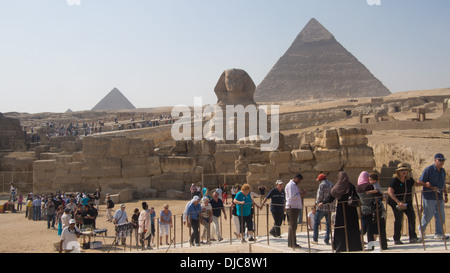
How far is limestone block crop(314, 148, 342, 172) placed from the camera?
41.3 feet

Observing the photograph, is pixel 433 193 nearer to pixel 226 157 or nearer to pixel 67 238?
pixel 67 238

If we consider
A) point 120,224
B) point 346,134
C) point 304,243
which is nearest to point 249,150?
point 346,134

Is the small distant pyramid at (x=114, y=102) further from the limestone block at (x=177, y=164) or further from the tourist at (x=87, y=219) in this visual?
the tourist at (x=87, y=219)

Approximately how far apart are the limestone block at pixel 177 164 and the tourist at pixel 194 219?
6.63 metres

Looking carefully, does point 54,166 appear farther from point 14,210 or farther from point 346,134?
point 346,134

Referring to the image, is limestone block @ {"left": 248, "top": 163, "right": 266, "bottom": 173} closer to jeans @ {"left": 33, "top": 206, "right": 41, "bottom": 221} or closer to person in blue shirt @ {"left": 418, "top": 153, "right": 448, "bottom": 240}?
jeans @ {"left": 33, "top": 206, "right": 41, "bottom": 221}

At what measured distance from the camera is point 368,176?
6.07 metres

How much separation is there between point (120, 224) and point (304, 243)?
3.73 metres

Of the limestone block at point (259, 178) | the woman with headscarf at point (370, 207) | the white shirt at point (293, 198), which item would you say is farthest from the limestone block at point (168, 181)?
the woman with headscarf at point (370, 207)

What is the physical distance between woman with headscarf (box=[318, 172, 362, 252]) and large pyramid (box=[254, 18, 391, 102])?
12528 centimetres

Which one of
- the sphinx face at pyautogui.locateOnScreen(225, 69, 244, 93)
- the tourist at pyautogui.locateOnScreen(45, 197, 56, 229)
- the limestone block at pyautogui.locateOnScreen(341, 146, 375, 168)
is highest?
the sphinx face at pyautogui.locateOnScreen(225, 69, 244, 93)

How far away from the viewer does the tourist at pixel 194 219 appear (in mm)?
7309

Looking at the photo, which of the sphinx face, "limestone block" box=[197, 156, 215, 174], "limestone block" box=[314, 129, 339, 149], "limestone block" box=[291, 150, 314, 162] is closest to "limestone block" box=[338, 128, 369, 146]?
"limestone block" box=[314, 129, 339, 149]

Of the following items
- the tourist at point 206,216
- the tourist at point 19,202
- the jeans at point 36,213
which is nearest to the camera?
the tourist at point 206,216
